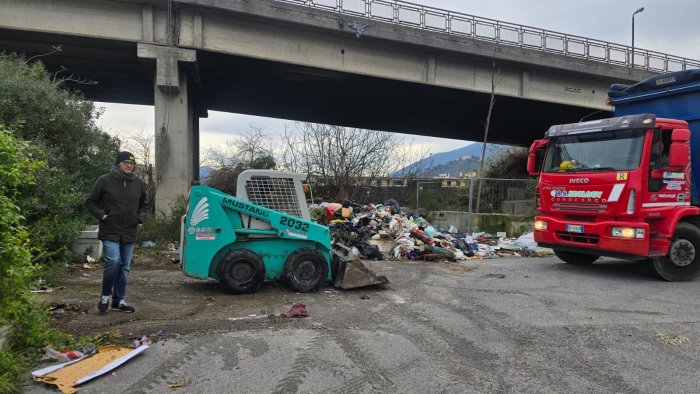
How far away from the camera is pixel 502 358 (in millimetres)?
4375

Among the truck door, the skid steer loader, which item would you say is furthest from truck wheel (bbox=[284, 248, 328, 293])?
the truck door

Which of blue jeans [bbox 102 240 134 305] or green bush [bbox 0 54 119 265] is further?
green bush [bbox 0 54 119 265]

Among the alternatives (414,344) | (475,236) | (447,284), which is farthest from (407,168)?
(414,344)

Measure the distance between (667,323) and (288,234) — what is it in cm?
501

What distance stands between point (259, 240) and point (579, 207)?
19.6ft

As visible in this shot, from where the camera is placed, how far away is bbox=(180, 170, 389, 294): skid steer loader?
6.29m

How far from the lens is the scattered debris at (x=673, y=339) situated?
493cm

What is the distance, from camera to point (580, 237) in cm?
866

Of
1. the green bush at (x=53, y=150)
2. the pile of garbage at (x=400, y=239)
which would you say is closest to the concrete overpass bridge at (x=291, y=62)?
the green bush at (x=53, y=150)

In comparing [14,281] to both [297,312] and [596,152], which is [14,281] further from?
[596,152]

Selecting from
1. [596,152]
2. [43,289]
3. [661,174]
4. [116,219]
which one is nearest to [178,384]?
[116,219]

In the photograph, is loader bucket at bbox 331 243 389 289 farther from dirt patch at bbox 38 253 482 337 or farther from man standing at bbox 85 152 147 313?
man standing at bbox 85 152 147 313

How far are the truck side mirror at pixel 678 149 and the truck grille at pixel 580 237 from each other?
1746 mm

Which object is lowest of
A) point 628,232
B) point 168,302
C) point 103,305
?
point 168,302
